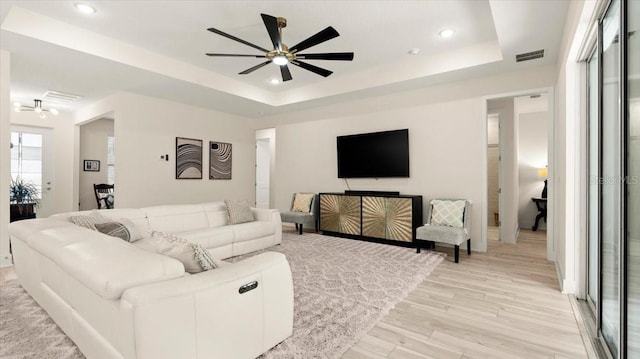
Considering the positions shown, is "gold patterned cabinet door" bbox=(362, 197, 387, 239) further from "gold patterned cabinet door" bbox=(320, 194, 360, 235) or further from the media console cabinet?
"gold patterned cabinet door" bbox=(320, 194, 360, 235)

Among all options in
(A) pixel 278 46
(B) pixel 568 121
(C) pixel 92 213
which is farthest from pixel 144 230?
(B) pixel 568 121

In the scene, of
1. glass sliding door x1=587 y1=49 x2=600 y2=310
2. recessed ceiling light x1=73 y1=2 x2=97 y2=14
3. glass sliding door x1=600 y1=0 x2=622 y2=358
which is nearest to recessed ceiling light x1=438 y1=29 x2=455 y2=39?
glass sliding door x1=587 y1=49 x2=600 y2=310

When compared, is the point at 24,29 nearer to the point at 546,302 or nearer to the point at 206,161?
the point at 206,161

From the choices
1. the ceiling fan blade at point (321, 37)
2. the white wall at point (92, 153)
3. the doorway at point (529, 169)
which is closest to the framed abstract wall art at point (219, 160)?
the white wall at point (92, 153)

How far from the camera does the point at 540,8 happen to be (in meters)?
2.65

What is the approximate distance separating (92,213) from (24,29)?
2.04 m

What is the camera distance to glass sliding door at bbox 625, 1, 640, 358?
140 cm

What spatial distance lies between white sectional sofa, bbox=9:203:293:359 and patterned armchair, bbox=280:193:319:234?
3.61 metres

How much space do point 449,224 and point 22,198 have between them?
25.4ft

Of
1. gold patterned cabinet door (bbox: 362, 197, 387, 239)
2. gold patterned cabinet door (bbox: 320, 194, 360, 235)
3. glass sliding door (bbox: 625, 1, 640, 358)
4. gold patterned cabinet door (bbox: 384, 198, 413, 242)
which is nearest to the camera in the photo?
glass sliding door (bbox: 625, 1, 640, 358)

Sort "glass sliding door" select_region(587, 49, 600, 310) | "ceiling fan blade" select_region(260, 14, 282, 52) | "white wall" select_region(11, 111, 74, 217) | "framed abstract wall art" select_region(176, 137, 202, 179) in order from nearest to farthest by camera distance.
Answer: "glass sliding door" select_region(587, 49, 600, 310) < "ceiling fan blade" select_region(260, 14, 282, 52) < "framed abstract wall art" select_region(176, 137, 202, 179) < "white wall" select_region(11, 111, 74, 217)

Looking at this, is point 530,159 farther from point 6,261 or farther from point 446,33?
point 6,261

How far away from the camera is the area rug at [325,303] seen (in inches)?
74.6

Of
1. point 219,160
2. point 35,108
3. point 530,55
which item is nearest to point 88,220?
point 219,160
